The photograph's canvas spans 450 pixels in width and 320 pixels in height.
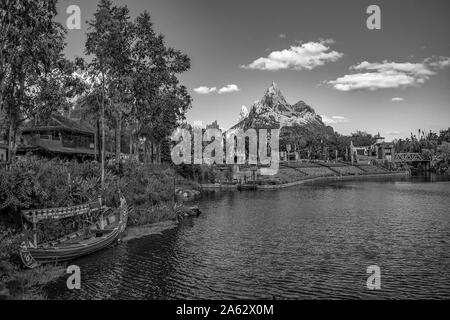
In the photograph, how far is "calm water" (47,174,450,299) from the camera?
2233cm

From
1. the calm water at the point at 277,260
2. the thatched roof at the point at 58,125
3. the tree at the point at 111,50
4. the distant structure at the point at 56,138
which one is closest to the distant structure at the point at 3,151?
the distant structure at the point at 56,138

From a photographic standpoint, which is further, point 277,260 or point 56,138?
point 56,138

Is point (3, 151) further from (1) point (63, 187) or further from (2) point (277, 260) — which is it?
(2) point (277, 260)

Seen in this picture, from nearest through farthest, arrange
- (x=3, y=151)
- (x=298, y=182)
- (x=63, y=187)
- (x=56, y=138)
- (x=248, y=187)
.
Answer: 1. (x=63, y=187)
2. (x=3, y=151)
3. (x=56, y=138)
4. (x=248, y=187)
5. (x=298, y=182)

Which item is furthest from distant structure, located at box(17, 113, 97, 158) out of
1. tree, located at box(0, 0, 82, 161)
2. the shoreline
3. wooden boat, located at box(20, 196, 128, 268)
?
the shoreline

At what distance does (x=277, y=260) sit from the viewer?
94.0ft

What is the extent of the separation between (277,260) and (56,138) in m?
50.2

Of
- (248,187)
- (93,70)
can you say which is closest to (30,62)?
(93,70)

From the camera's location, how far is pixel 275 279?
2427cm

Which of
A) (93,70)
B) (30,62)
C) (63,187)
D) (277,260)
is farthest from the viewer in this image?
(93,70)

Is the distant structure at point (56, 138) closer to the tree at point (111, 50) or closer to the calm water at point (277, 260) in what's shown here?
the tree at point (111, 50)

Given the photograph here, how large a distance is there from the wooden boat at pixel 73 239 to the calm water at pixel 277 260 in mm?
1065
